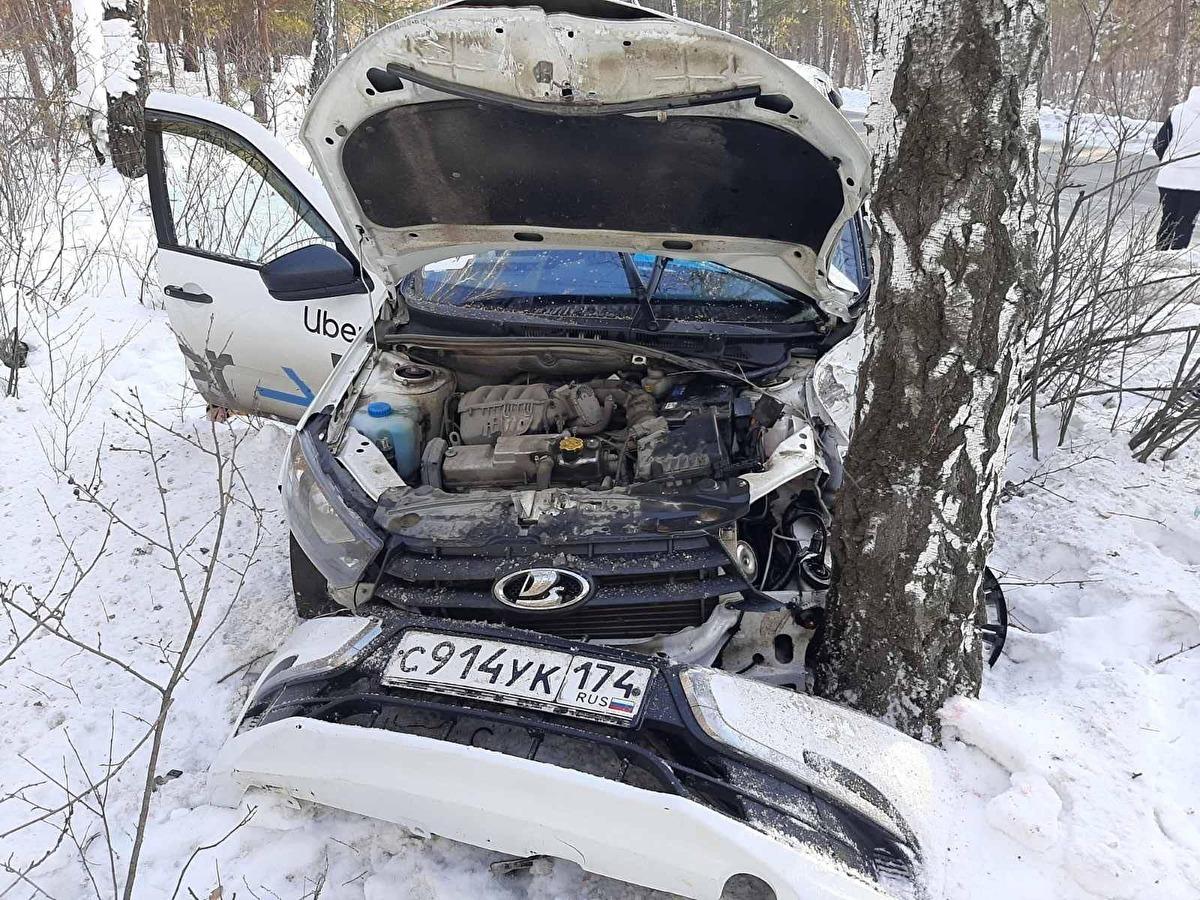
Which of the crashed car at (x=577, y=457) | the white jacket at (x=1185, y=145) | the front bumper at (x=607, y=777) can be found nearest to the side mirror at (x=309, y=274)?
the crashed car at (x=577, y=457)

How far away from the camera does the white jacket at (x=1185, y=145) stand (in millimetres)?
6418

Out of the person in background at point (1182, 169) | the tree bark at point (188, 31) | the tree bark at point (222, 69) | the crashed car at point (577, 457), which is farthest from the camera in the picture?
the tree bark at point (188, 31)

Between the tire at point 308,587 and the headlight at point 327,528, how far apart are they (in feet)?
1.29

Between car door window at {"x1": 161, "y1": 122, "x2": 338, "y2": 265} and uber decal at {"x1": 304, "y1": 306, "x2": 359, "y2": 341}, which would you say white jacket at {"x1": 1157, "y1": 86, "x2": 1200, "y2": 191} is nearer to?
uber decal at {"x1": 304, "y1": 306, "x2": 359, "y2": 341}

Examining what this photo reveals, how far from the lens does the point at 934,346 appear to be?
6.44ft

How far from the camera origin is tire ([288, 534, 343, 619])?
296cm

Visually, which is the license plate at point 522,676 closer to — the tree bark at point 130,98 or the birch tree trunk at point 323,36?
the tree bark at point 130,98

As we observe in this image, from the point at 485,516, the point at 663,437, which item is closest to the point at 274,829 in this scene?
the point at 485,516

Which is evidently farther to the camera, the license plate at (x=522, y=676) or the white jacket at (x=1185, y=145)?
the white jacket at (x=1185, y=145)

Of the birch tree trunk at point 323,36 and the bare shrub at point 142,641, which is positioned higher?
the birch tree trunk at point 323,36

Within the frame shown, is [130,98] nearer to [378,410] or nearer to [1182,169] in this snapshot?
[378,410]

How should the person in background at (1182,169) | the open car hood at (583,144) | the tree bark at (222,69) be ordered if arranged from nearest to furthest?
the open car hood at (583,144) → the person in background at (1182,169) → the tree bark at (222,69)

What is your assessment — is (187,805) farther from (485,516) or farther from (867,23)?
(867,23)

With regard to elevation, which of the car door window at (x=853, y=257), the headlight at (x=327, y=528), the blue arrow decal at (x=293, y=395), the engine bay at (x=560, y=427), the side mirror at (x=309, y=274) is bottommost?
the blue arrow decal at (x=293, y=395)
